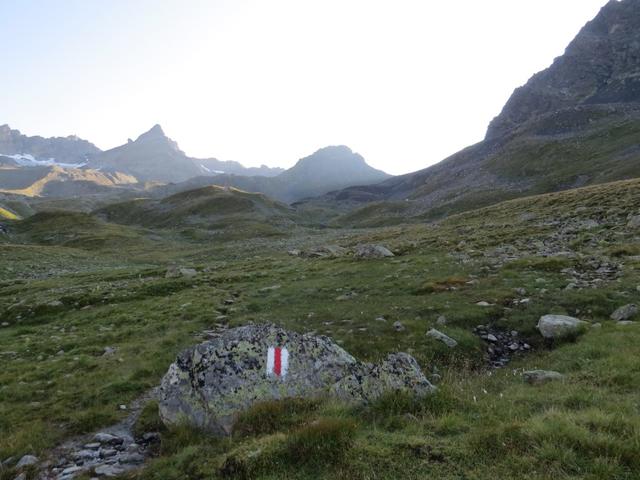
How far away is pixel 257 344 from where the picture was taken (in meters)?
10.9

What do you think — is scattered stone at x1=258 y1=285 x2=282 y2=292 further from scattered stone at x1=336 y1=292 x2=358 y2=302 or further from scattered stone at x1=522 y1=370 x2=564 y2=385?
scattered stone at x1=522 y1=370 x2=564 y2=385

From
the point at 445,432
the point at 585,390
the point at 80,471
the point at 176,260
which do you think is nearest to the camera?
the point at 445,432

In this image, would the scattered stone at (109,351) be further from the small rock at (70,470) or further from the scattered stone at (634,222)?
the scattered stone at (634,222)

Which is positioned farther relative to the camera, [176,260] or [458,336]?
[176,260]

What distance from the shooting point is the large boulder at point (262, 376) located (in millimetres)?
9648

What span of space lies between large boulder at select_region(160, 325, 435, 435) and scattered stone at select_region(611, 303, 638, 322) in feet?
31.0

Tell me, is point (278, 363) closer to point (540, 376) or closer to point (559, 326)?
point (540, 376)

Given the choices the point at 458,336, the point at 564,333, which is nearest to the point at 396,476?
the point at 458,336

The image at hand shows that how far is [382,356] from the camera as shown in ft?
46.9

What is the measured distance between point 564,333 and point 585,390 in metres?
5.39

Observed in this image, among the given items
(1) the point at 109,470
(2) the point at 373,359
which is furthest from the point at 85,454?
(2) the point at 373,359

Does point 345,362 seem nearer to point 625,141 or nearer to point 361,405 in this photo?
point 361,405

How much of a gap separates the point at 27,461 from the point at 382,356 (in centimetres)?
991

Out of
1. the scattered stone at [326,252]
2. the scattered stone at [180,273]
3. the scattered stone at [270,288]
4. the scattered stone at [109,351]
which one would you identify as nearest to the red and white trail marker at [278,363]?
the scattered stone at [109,351]
